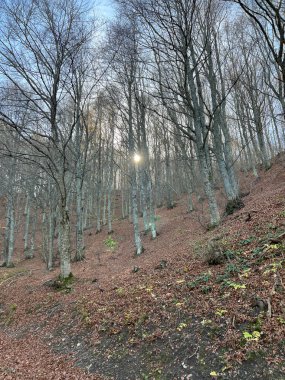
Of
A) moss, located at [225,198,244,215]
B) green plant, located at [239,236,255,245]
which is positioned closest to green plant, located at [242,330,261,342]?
green plant, located at [239,236,255,245]

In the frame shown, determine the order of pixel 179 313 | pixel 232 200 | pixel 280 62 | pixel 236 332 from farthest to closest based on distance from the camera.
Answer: pixel 232 200, pixel 179 313, pixel 280 62, pixel 236 332

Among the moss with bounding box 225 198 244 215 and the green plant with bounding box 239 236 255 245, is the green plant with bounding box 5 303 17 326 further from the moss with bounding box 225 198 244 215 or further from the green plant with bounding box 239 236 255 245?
the moss with bounding box 225 198 244 215

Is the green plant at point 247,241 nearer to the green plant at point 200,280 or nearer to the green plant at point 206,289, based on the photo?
the green plant at point 200,280

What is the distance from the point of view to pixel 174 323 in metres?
4.15

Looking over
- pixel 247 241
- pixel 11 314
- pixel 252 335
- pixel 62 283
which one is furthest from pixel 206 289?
pixel 11 314

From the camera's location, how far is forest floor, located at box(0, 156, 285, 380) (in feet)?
10.4

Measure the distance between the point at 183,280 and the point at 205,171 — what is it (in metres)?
5.21

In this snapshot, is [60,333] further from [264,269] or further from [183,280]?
[264,269]

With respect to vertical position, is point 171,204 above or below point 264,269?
above

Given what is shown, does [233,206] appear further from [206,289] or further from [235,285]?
[235,285]

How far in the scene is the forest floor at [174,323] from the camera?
3.17 m

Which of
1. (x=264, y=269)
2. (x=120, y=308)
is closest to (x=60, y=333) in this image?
(x=120, y=308)

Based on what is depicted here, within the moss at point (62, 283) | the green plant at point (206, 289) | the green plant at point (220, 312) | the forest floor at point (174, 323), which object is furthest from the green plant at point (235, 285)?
the moss at point (62, 283)

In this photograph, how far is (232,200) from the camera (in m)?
11.8
